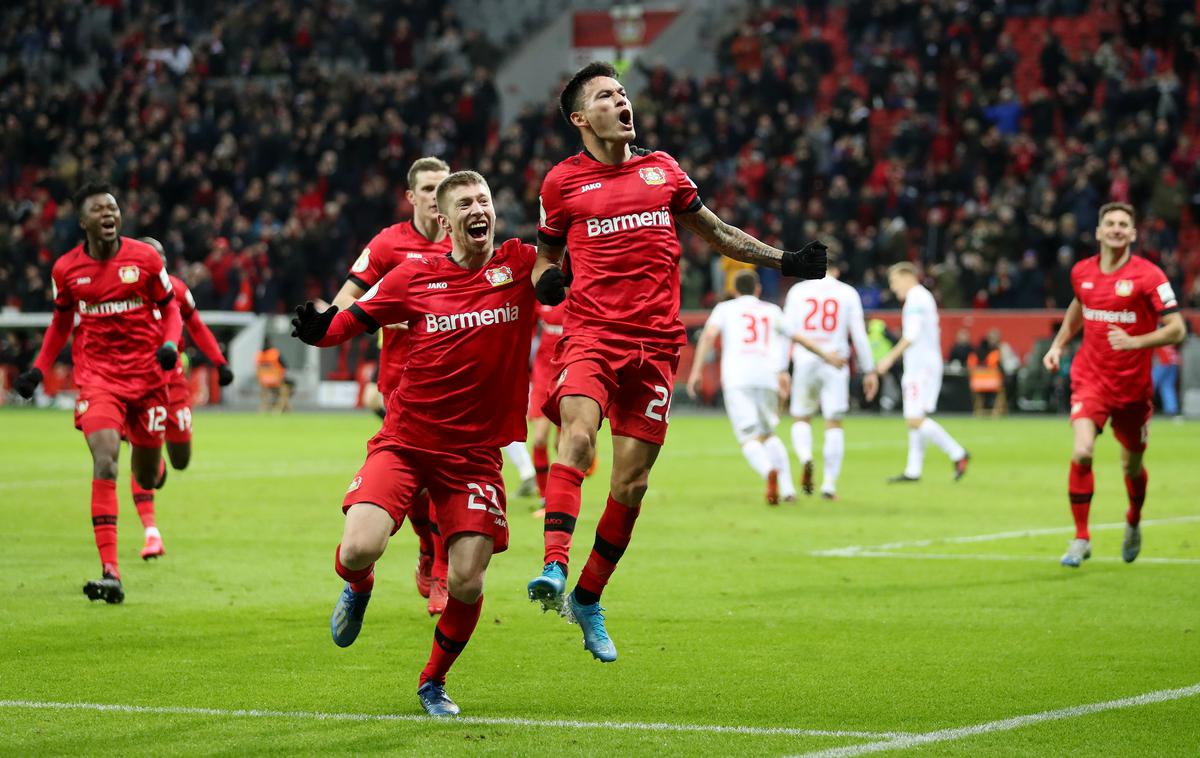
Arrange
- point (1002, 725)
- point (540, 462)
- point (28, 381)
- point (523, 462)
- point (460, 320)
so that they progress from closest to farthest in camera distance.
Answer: point (1002, 725)
point (460, 320)
point (28, 381)
point (540, 462)
point (523, 462)

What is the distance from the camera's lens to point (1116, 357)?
11742 mm

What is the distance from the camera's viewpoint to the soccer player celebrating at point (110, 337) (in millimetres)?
10680

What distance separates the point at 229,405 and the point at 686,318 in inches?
458

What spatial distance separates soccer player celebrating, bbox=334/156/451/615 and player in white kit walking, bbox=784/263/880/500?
25.6 feet

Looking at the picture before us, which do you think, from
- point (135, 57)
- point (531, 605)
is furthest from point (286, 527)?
point (135, 57)

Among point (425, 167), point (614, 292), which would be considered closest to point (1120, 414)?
point (425, 167)

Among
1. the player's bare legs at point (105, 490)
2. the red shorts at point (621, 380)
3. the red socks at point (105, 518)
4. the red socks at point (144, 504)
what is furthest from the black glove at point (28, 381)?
the red shorts at point (621, 380)

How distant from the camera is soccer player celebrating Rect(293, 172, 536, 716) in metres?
6.79

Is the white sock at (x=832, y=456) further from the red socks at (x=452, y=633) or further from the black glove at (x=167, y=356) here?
the red socks at (x=452, y=633)

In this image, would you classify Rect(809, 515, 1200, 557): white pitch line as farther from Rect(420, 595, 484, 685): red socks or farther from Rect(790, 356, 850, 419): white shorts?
Rect(420, 595, 484, 685): red socks

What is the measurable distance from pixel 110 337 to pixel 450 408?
15.6 feet

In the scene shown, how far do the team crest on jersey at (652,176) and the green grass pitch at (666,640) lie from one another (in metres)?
2.20

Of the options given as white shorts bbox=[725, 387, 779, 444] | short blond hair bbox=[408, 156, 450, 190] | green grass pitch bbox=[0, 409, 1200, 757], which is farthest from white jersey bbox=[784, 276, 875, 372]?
short blond hair bbox=[408, 156, 450, 190]

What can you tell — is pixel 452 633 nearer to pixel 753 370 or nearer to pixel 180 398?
pixel 180 398
